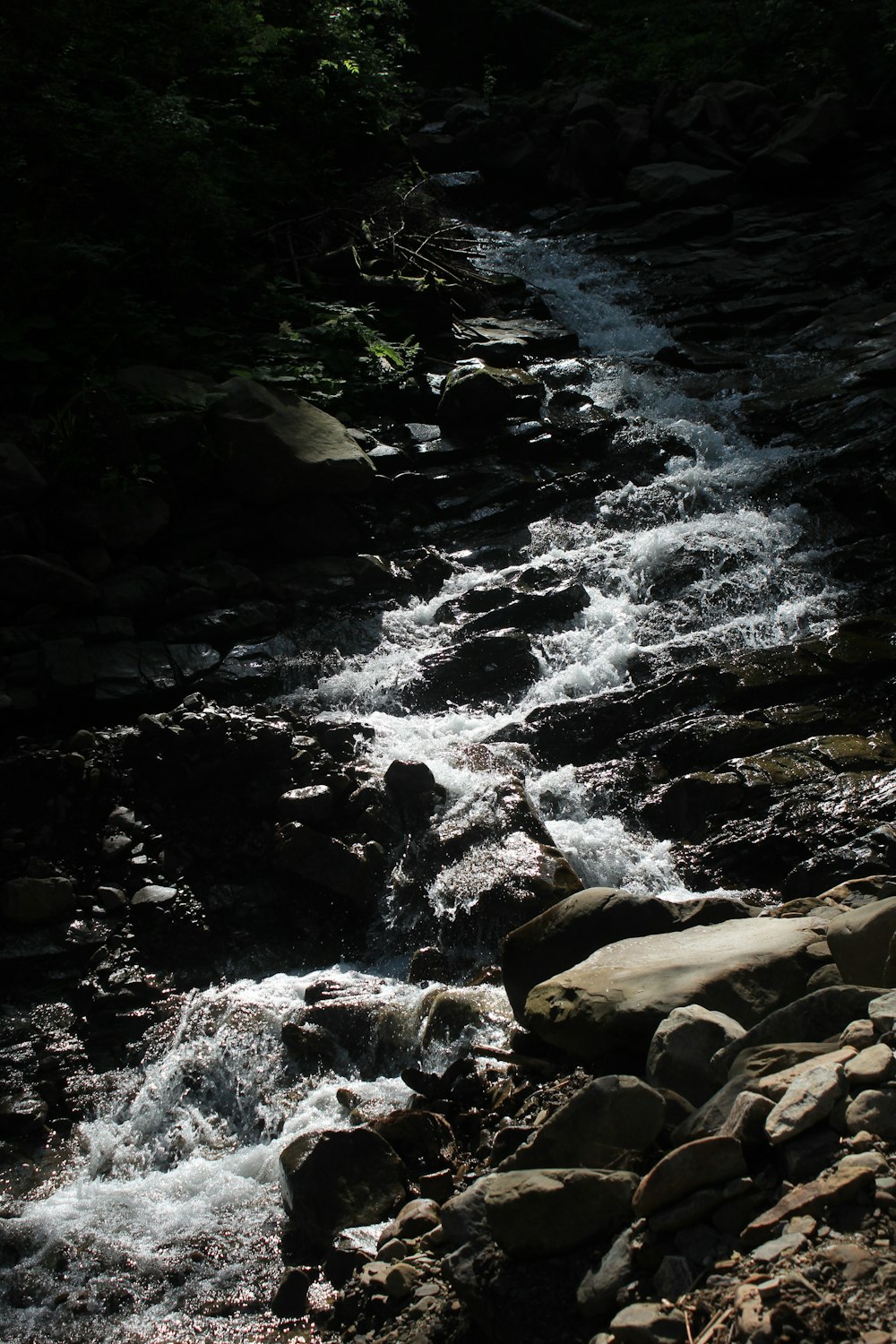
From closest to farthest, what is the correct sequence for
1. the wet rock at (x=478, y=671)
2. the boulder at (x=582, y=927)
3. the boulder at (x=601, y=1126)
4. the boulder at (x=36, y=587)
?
1. the boulder at (x=601, y=1126)
2. the boulder at (x=582, y=927)
3. the boulder at (x=36, y=587)
4. the wet rock at (x=478, y=671)

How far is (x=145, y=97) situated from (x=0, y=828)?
7.87 meters

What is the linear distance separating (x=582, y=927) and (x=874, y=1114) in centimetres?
234

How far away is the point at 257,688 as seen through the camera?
812 cm

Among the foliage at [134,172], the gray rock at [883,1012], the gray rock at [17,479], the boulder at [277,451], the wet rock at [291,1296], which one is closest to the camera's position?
the gray rock at [883,1012]

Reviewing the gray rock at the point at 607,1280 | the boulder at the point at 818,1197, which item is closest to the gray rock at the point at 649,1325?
the gray rock at the point at 607,1280

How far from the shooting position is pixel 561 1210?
3.04 meters

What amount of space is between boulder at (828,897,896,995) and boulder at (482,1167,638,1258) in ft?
4.17

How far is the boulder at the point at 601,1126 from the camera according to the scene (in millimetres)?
3262

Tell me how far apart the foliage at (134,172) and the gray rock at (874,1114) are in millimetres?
8317

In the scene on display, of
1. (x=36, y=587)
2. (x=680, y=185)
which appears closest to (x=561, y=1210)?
(x=36, y=587)

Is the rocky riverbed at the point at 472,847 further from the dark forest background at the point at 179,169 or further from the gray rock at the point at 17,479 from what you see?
the dark forest background at the point at 179,169

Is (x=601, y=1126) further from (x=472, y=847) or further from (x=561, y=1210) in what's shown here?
(x=472, y=847)

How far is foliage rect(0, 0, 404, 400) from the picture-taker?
9.44 metres

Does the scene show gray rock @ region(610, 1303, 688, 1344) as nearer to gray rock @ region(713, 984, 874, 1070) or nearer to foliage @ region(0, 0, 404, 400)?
gray rock @ region(713, 984, 874, 1070)
